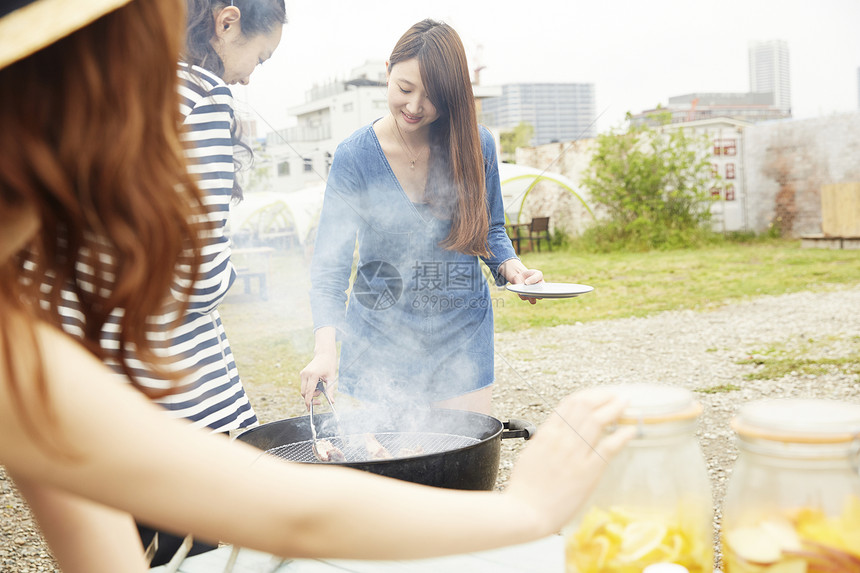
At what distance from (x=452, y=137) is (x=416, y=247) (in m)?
0.26

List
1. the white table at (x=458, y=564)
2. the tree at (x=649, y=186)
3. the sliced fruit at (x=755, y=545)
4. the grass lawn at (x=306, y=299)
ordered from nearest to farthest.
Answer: the sliced fruit at (x=755, y=545)
the white table at (x=458, y=564)
the grass lawn at (x=306, y=299)
the tree at (x=649, y=186)

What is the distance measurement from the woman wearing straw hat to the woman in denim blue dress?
108 cm

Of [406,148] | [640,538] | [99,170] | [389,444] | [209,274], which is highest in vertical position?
[406,148]

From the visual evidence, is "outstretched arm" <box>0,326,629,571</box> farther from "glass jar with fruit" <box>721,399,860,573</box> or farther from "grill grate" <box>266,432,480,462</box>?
"grill grate" <box>266,432,480,462</box>

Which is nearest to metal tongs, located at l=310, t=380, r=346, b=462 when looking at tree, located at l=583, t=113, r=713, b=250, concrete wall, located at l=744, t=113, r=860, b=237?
tree, located at l=583, t=113, r=713, b=250

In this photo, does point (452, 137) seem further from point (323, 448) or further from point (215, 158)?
point (323, 448)

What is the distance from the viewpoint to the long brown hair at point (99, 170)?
39 centimetres

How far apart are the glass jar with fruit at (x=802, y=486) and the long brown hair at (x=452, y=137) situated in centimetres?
103

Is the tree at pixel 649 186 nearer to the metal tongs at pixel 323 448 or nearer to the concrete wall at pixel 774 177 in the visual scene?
the concrete wall at pixel 774 177

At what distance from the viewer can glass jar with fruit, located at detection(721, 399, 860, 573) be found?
0.57m

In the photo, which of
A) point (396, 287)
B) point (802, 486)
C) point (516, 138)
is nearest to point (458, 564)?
point (802, 486)

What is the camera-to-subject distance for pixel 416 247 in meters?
1.62

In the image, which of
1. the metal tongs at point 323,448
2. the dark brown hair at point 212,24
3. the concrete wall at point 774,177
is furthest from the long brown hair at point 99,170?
the concrete wall at point 774,177

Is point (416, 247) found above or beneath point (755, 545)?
above
